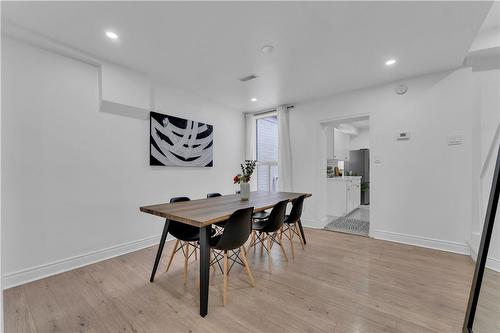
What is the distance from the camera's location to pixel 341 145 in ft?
20.4

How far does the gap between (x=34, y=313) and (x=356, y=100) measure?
472 cm

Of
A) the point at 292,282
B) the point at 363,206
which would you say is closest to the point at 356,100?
the point at 292,282

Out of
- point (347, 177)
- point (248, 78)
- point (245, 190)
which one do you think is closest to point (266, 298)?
point (245, 190)

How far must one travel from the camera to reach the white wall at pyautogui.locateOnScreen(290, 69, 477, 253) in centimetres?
291

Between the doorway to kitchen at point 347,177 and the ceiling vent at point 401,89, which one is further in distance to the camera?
the doorway to kitchen at point 347,177

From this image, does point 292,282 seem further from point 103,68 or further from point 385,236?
point 103,68

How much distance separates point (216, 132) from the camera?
4.40 meters

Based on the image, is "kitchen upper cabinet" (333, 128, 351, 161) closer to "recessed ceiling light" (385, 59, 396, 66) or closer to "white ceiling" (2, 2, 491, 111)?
"white ceiling" (2, 2, 491, 111)

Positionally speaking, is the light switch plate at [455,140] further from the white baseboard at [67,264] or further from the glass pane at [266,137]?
the white baseboard at [67,264]

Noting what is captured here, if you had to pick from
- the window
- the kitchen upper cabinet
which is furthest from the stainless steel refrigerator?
the window

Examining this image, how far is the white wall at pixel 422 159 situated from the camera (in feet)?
9.54

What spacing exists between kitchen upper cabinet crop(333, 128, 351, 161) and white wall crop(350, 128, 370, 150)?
43cm

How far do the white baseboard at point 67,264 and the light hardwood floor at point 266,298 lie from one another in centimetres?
8

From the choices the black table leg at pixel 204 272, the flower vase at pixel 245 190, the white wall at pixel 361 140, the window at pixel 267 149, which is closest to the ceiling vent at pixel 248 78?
the flower vase at pixel 245 190
